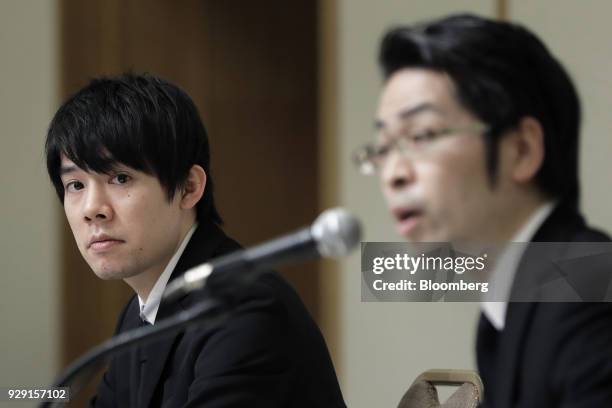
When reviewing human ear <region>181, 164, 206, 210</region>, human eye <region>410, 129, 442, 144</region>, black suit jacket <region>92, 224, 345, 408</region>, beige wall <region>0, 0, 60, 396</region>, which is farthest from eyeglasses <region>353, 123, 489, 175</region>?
beige wall <region>0, 0, 60, 396</region>

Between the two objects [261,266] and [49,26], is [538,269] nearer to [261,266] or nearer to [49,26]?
[261,266]

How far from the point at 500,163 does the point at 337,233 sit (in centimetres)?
19

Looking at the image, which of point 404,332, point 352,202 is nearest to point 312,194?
point 352,202

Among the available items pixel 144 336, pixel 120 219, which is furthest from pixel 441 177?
pixel 120 219

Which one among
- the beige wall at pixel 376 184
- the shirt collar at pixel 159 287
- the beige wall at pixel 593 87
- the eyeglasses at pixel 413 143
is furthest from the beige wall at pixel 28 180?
the eyeglasses at pixel 413 143

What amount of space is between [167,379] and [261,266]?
706 millimetres

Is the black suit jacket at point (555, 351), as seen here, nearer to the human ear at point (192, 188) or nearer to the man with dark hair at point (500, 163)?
the man with dark hair at point (500, 163)

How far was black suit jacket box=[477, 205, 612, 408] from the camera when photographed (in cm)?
92

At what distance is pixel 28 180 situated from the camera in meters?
3.53

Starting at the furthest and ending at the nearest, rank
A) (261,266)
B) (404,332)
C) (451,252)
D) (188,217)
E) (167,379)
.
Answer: (404,332), (188,217), (167,379), (451,252), (261,266)

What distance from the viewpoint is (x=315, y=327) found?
1.60 m

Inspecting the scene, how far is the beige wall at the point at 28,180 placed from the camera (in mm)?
3512

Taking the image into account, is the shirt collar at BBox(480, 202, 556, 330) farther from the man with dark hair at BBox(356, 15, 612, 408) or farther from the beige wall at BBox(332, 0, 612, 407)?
the beige wall at BBox(332, 0, 612, 407)

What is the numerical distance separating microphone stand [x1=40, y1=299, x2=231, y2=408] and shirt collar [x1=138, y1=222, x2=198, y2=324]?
1.87 ft
